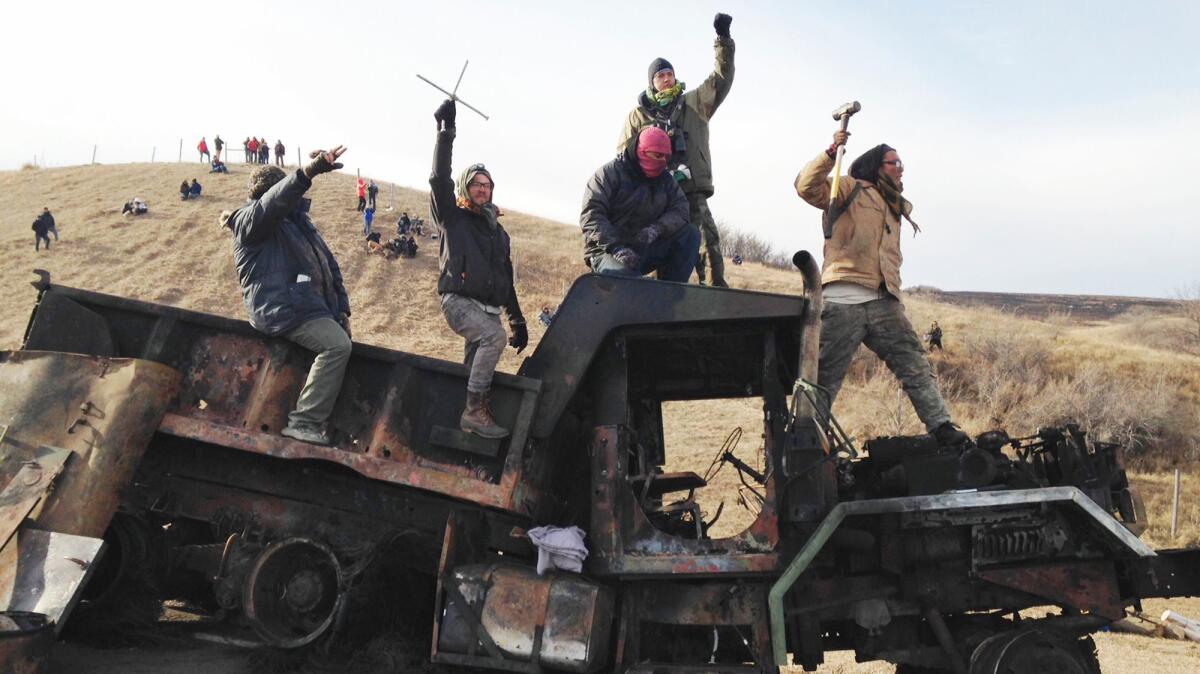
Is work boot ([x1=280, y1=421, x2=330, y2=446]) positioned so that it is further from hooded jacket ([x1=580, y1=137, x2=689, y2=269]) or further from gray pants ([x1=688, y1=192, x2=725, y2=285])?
gray pants ([x1=688, y1=192, x2=725, y2=285])

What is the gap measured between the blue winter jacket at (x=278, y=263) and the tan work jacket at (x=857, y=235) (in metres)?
3.05

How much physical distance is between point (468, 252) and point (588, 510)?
162 centimetres

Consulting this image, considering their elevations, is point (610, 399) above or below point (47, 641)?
above

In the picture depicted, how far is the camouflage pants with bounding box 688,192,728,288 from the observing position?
6871 mm

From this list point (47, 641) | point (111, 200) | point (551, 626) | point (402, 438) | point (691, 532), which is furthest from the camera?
point (111, 200)

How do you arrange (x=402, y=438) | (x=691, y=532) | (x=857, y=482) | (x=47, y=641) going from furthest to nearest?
(x=691, y=532)
(x=857, y=482)
(x=402, y=438)
(x=47, y=641)

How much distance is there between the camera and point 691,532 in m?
5.98

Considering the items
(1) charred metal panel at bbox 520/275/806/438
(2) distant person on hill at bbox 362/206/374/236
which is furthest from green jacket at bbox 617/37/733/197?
(2) distant person on hill at bbox 362/206/374/236

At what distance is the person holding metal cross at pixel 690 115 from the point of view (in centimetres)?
661

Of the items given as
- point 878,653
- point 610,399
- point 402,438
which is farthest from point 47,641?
point 878,653

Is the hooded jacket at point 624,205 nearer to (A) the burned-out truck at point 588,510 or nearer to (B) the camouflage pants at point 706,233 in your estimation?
(A) the burned-out truck at point 588,510

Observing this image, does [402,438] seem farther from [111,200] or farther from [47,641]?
[111,200]

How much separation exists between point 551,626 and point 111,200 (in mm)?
46301

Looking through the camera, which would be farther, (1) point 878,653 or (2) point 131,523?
(2) point 131,523
